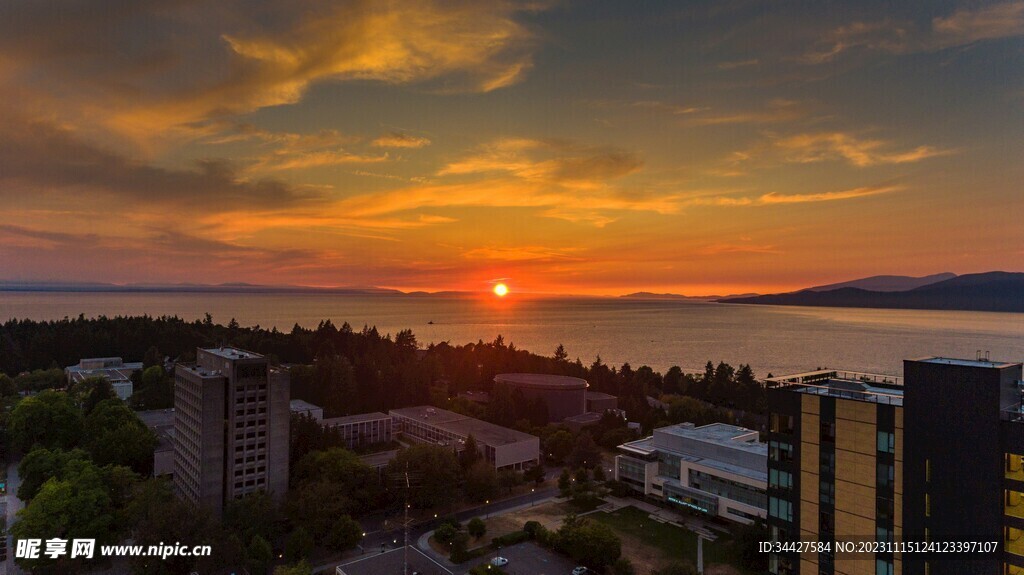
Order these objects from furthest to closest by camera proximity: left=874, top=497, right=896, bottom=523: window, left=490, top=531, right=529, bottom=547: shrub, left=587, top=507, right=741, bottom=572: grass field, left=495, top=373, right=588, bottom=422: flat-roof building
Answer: left=495, top=373, right=588, bottom=422: flat-roof building < left=490, top=531, right=529, bottom=547: shrub < left=587, top=507, right=741, bottom=572: grass field < left=874, top=497, right=896, bottom=523: window

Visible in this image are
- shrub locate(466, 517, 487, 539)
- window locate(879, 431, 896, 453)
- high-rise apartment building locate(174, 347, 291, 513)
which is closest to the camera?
window locate(879, 431, 896, 453)

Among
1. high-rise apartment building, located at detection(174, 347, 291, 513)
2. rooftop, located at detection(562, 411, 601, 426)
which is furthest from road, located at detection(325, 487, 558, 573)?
rooftop, located at detection(562, 411, 601, 426)

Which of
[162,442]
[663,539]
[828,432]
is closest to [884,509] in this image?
[828,432]

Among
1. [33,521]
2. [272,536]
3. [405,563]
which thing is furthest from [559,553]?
[33,521]

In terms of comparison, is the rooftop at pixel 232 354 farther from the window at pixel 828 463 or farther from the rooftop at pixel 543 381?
the rooftop at pixel 543 381

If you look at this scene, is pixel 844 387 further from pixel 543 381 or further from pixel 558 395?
pixel 543 381

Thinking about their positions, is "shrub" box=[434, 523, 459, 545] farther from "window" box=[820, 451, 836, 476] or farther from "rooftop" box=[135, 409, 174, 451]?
"rooftop" box=[135, 409, 174, 451]

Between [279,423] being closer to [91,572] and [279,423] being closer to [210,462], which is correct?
[210,462]
